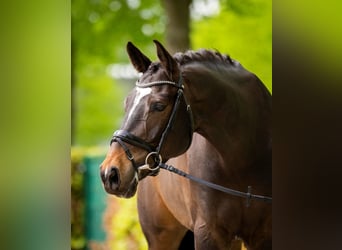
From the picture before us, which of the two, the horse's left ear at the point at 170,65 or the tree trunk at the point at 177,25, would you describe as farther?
the tree trunk at the point at 177,25

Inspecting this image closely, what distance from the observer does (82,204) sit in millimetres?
6965

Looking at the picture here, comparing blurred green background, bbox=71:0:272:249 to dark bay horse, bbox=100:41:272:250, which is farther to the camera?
blurred green background, bbox=71:0:272:249

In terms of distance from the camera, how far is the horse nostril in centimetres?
273

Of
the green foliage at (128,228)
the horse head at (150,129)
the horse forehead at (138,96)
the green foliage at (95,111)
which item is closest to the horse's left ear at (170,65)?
the horse head at (150,129)

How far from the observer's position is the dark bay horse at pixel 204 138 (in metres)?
2.81

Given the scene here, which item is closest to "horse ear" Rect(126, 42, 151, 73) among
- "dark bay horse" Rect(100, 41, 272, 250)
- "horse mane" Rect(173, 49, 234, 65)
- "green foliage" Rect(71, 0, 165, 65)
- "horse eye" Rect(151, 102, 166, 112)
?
"dark bay horse" Rect(100, 41, 272, 250)

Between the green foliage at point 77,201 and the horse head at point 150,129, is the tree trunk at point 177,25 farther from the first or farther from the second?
the horse head at point 150,129

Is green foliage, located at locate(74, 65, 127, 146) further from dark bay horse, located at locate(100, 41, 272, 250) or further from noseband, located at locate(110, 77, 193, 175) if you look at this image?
noseband, located at locate(110, 77, 193, 175)

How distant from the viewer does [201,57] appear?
10.4ft

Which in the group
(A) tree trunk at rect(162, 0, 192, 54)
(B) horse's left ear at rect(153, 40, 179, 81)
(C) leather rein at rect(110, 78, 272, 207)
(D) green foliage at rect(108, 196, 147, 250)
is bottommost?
(D) green foliage at rect(108, 196, 147, 250)
